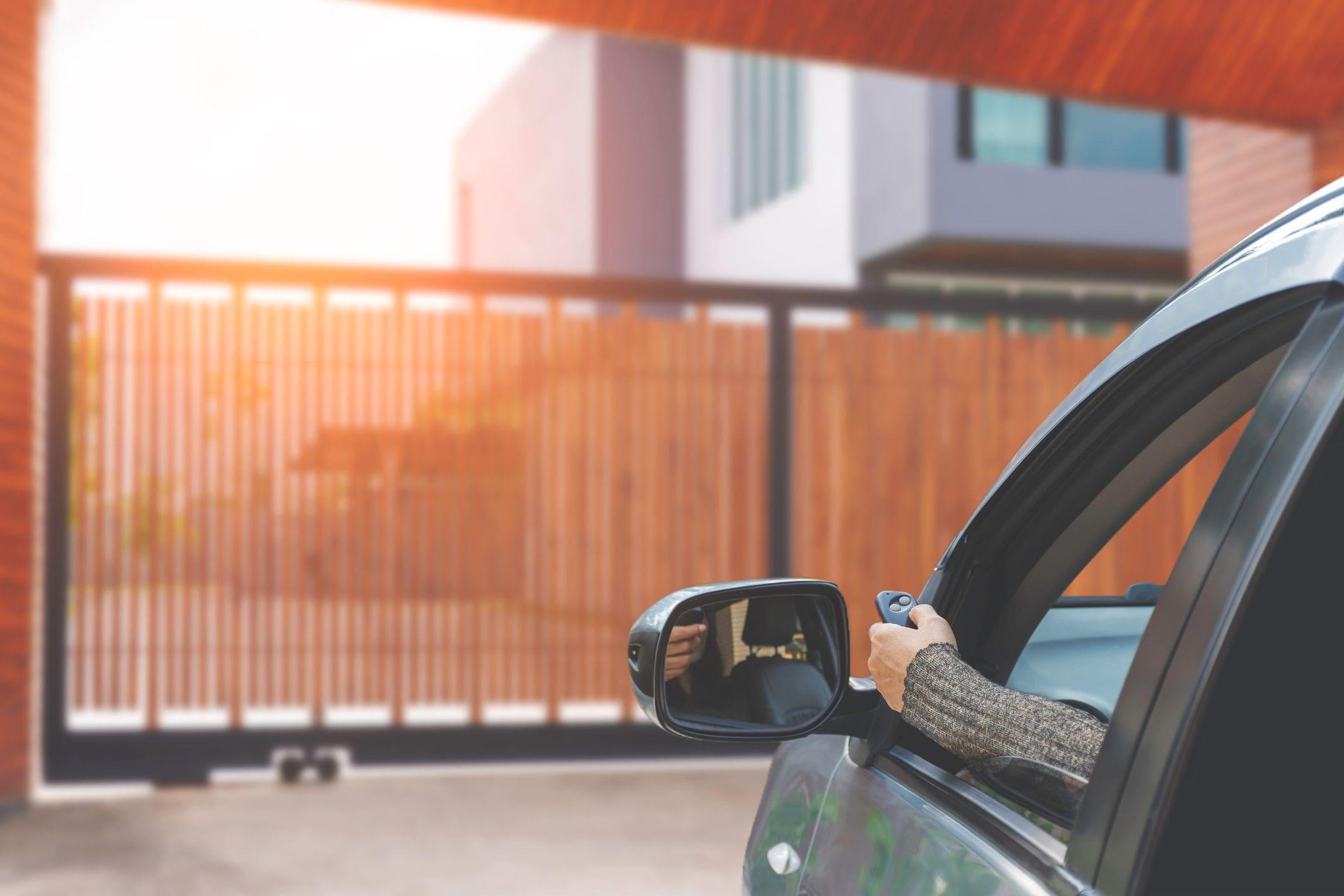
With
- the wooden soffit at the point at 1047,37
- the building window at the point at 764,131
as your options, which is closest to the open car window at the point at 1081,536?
the wooden soffit at the point at 1047,37

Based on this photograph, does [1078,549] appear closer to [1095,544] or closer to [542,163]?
[1095,544]

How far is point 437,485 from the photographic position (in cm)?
716

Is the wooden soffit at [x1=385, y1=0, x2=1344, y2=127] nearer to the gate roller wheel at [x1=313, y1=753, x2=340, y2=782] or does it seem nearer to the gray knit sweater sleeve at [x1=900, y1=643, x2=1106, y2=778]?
the gate roller wheel at [x1=313, y1=753, x2=340, y2=782]

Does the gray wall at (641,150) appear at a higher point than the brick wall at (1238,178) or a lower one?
higher

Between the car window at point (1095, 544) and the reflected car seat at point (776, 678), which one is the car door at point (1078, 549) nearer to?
the car window at point (1095, 544)

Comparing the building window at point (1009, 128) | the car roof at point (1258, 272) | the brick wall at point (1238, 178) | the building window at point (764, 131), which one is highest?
the building window at point (764, 131)

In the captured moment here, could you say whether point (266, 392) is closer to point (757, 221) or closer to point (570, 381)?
point (570, 381)

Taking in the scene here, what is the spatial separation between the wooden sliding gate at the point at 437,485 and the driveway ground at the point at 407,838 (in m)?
0.42

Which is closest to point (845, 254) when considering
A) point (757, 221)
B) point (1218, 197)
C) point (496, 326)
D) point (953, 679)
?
point (757, 221)

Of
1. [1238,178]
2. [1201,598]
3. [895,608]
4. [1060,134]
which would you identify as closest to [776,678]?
[895,608]

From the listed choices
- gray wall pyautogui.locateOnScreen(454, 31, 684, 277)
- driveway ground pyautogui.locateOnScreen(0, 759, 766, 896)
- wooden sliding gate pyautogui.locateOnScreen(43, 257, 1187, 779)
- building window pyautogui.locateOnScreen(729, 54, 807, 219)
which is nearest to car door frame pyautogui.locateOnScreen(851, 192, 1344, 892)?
driveway ground pyautogui.locateOnScreen(0, 759, 766, 896)

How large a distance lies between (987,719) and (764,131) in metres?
18.4

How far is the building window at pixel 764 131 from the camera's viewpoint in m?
17.6

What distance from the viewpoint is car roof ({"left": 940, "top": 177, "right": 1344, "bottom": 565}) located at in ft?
3.04
